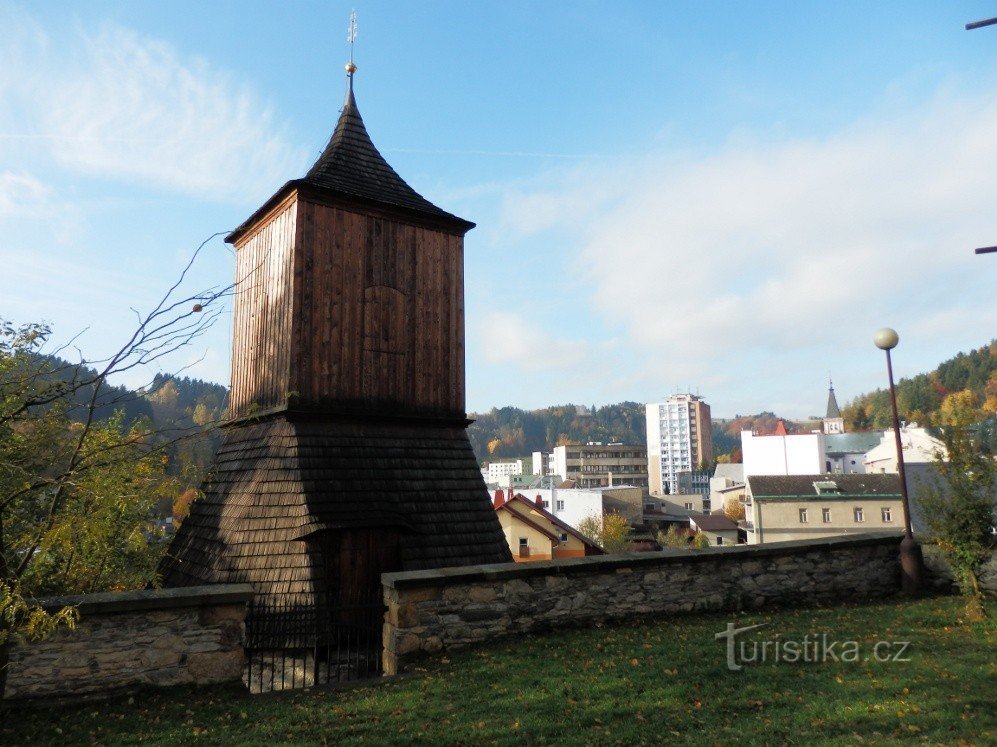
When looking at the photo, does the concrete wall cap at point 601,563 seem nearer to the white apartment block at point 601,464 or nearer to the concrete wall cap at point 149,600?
the concrete wall cap at point 149,600

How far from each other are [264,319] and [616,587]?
27.7 ft

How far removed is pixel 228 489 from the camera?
37.4 feet

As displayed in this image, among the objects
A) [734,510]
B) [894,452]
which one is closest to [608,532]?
[894,452]

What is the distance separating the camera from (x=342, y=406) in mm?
11508

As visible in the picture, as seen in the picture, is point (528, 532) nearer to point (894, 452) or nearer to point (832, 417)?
point (894, 452)

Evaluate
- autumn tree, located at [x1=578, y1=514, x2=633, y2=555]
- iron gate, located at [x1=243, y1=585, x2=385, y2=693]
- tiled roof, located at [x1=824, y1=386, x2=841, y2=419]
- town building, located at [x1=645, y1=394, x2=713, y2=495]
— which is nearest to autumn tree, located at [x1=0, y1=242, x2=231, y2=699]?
iron gate, located at [x1=243, y1=585, x2=385, y2=693]

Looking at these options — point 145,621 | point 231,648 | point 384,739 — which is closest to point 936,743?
point 384,739

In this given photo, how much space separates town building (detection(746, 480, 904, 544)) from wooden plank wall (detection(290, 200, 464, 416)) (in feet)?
121

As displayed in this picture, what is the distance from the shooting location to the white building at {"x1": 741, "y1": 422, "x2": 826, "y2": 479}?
2446 inches

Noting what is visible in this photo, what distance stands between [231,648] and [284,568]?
8.48ft

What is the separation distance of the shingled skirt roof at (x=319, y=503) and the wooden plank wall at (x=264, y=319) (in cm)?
74

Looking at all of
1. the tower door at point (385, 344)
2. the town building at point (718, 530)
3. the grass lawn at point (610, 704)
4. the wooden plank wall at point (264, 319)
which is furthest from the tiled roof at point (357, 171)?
the town building at point (718, 530)

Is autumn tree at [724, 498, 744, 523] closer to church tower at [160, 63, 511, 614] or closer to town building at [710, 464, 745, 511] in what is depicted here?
town building at [710, 464, 745, 511]

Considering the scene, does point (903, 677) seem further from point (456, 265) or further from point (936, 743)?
point (456, 265)
